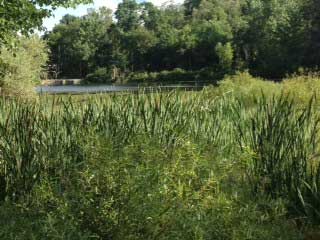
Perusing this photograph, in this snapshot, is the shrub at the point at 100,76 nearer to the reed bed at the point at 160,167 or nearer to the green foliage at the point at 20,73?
the green foliage at the point at 20,73

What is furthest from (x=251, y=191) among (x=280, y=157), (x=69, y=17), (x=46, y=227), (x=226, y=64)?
(x=69, y=17)

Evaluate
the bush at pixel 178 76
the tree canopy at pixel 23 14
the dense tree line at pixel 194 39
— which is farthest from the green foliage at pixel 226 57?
the tree canopy at pixel 23 14

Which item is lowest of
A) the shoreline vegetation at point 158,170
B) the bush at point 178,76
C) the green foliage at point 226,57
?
the bush at point 178,76

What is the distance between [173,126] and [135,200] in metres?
1.48

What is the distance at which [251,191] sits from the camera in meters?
4.82

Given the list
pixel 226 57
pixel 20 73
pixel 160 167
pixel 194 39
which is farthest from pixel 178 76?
pixel 160 167

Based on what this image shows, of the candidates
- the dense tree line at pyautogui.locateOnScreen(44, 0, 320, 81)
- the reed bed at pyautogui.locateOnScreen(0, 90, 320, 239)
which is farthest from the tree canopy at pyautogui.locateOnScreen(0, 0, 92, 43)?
the dense tree line at pyautogui.locateOnScreen(44, 0, 320, 81)

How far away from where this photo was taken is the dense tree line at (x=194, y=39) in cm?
6650

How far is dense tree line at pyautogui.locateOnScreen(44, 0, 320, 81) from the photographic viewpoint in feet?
218

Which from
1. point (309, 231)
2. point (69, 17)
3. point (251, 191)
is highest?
point (69, 17)

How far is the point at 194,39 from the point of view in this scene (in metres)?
94.4

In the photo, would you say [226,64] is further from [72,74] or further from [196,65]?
[72,74]

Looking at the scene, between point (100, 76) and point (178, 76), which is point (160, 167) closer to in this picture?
point (178, 76)

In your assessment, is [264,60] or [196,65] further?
[196,65]
